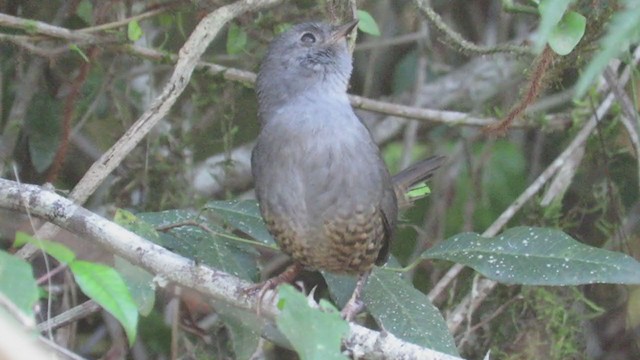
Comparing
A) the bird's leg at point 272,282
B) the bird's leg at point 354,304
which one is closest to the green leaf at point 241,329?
the bird's leg at point 272,282

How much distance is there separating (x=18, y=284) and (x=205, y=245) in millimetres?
1459

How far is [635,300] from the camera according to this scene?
15.2ft

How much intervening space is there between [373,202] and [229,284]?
66 centimetres

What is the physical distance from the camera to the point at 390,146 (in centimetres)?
555

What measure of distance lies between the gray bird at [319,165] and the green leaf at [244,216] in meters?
0.11

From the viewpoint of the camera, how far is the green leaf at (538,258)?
9.89ft

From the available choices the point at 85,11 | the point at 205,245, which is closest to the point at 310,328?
the point at 205,245

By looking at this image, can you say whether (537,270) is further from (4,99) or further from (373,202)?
(4,99)

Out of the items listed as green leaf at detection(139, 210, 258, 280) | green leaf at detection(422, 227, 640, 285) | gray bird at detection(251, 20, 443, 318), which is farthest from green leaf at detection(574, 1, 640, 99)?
green leaf at detection(139, 210, 258, 280)

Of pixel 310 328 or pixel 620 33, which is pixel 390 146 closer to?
pixel 310 328

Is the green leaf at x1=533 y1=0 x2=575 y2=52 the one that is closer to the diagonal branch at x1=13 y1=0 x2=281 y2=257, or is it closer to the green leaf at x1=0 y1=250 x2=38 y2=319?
the green leaf at x1=0 y1=250 x2=38 y2=319

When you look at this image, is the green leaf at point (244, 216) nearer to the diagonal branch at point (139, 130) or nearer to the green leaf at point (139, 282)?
the diagonal branch at point (139, 130)

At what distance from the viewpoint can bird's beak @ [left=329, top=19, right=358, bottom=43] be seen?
359 centimetres

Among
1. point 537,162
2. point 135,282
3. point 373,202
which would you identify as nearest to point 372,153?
point 373,202
